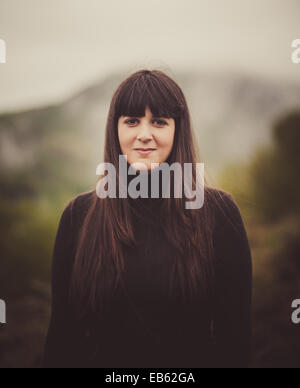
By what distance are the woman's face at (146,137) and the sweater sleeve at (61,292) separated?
0.30 meters

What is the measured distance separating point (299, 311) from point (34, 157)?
1165mm

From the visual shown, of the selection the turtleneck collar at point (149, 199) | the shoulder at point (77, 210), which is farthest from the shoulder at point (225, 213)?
the shoulder at point (77, 210)

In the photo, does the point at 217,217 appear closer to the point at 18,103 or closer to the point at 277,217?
the point at 277,217

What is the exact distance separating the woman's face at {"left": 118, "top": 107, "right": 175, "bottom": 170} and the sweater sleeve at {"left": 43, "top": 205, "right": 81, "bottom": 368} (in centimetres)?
30

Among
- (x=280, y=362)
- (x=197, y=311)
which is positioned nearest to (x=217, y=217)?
(x=197, y=311)

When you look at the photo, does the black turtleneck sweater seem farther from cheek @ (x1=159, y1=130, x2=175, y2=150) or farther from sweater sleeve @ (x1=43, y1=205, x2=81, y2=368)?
cheek @ (x1=159, y1=130, x2=175, y2=150)

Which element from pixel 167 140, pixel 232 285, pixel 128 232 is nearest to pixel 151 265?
pixel 128 232

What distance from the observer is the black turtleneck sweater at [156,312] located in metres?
1.13

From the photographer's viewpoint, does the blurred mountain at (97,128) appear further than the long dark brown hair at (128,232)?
Yes

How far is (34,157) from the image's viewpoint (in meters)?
1.36

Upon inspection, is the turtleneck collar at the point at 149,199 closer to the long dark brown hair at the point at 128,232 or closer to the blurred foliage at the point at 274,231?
the long dark brown hair at the point at 128,232

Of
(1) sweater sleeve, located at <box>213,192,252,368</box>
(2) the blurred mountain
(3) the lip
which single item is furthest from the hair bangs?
(1) sweater sleeve, located at <box>213,192,252,368</box>

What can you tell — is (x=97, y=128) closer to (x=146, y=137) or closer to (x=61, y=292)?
(x=146, y=137)

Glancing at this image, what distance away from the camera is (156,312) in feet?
3.72
